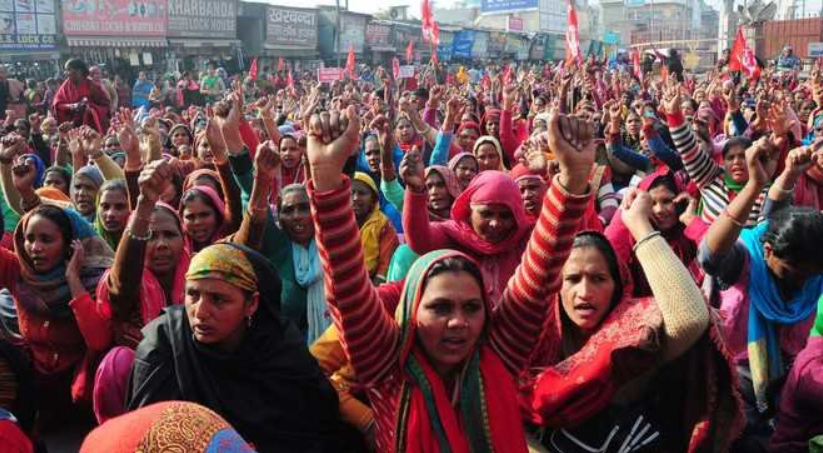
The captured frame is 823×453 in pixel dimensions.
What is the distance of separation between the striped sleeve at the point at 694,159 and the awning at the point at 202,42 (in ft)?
61.9

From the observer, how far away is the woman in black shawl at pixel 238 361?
2.13m

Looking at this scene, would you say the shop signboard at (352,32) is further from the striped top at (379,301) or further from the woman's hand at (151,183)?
the striped top at (379,301)

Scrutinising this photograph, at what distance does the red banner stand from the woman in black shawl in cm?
1778

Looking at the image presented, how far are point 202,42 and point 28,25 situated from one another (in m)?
6.01

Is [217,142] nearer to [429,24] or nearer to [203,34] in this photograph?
[429,24]

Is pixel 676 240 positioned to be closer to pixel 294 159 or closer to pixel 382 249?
pixel 382 249

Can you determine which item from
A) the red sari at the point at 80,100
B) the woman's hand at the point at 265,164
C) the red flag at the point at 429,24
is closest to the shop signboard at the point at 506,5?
the red flag at the point at 429,24

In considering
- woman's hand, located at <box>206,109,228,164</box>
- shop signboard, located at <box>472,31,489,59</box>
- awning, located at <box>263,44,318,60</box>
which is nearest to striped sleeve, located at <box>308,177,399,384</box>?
woman's hand, located at <box>206,109,228,164</box>

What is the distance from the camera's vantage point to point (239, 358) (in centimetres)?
220

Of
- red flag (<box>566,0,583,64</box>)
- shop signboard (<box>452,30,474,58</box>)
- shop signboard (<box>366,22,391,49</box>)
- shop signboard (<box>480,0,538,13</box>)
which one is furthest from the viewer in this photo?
shop signboard (<box>480,0,538,13</box>)

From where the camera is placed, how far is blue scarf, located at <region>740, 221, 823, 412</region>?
274cm

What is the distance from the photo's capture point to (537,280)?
80.1 inches

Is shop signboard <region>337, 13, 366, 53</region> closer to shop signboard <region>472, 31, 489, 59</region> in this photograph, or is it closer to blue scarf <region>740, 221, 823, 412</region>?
shop signboard <region>472, 31, 489, 59</region>

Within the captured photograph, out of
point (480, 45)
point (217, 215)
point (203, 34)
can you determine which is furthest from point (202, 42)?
point (217, 215)
